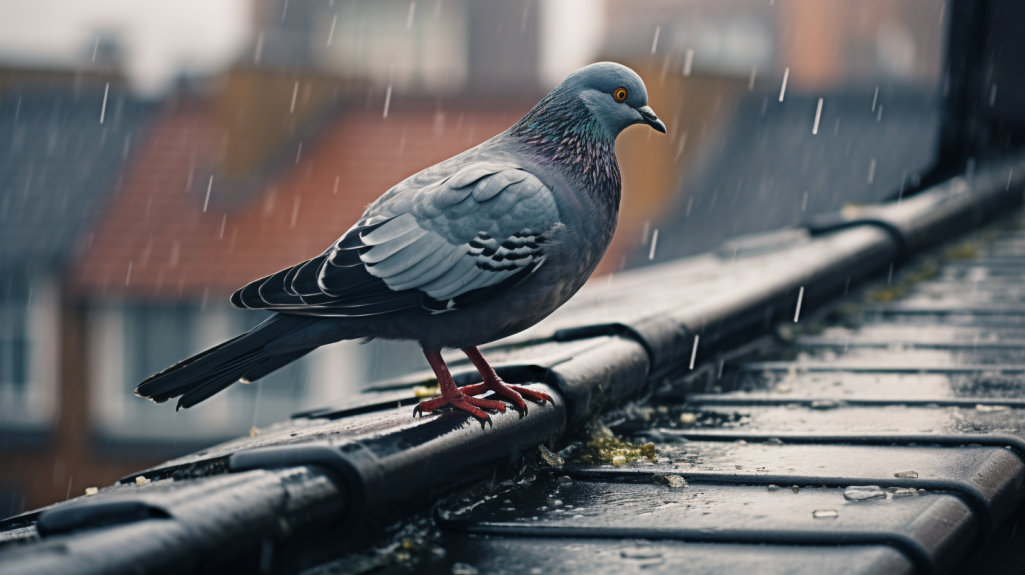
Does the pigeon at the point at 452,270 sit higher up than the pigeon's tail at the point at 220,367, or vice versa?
the pigeon at the point at 452,270

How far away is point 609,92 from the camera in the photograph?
8.84 feet

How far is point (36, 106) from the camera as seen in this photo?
63.9 feet

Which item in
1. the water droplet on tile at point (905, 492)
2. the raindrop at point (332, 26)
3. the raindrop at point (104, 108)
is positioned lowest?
the water droplet on tile at point (905, 492)

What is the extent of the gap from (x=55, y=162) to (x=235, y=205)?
3.34 meters

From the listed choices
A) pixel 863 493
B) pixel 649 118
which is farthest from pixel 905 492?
pixel 649 118

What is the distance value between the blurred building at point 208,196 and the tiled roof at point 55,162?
4cm

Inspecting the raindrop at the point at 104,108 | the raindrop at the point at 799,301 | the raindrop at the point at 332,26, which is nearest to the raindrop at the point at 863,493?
the raindrop at the point at 799,301

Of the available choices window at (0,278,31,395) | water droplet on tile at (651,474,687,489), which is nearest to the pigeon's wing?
water droplet on tile at (651,474,687,489)

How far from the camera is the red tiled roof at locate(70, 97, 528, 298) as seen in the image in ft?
56.3

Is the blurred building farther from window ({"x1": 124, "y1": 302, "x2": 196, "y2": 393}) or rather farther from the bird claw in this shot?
the bird claw

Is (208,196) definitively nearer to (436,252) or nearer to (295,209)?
(295,209)

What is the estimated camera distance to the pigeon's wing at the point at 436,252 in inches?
95.4

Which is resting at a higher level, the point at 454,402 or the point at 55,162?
the point at 55,162

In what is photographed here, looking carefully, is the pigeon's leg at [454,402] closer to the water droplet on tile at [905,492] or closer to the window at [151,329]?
the water droplet on tile at [905,492]
